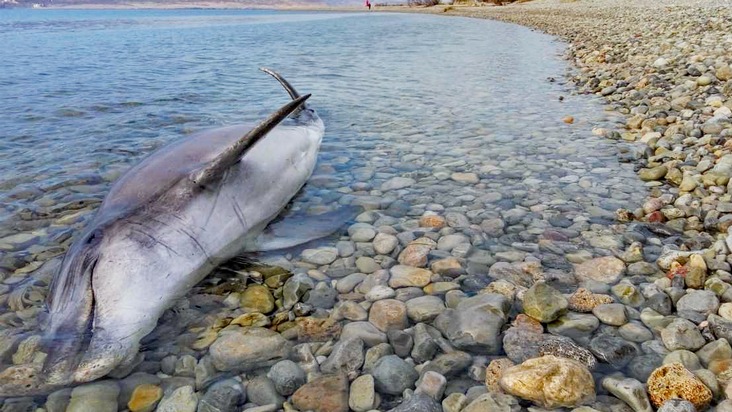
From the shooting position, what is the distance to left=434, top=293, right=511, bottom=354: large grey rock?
2.50 metres

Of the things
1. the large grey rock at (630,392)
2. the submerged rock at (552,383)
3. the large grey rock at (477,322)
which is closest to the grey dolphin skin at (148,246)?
the large grey rock at (477,322)

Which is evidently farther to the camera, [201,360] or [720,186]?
[720,186]

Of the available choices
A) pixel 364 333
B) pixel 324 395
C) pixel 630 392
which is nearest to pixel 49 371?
pixel 324 395

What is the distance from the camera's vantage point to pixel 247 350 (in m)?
2.49

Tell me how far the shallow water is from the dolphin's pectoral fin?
220 mm

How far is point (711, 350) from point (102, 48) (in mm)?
21918

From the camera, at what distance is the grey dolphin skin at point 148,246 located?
7.75 feet

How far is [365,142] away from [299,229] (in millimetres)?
2733

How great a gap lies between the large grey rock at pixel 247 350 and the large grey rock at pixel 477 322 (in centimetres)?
91

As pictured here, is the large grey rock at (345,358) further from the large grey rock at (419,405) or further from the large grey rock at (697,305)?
the large grey rock at (697,305)

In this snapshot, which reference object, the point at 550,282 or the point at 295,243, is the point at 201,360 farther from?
the point at 550,282

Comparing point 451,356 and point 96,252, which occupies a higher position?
point 96,252

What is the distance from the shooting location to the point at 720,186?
4156mm

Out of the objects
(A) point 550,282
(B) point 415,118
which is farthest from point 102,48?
(A) point 550,282
